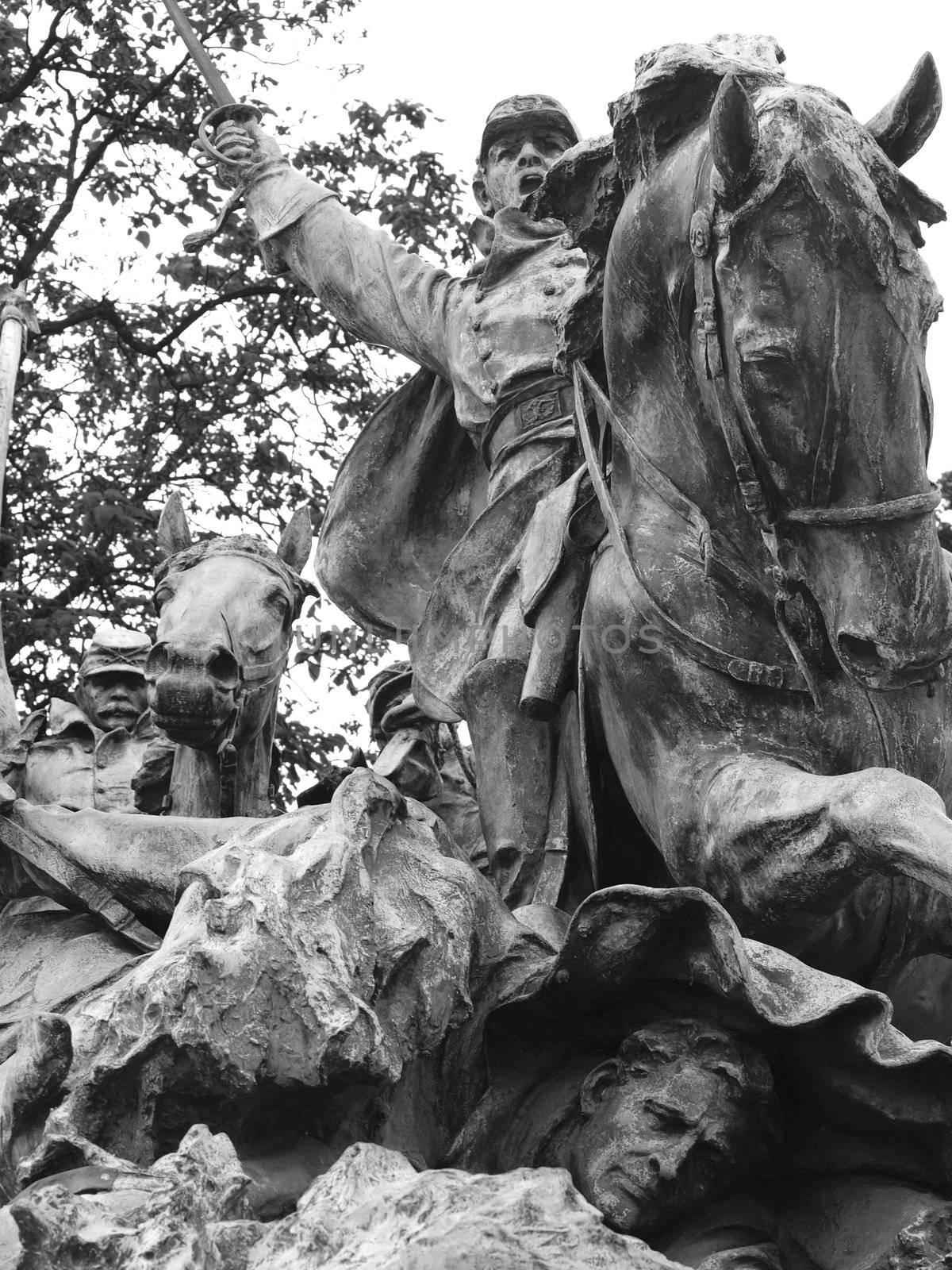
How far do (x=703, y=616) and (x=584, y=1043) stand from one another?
85 centimetres

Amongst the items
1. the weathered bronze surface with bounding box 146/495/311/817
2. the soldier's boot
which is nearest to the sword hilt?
the weathered bronze surface with bounding box 146/495/311/817

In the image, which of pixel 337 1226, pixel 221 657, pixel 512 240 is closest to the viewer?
pixel 337 1226

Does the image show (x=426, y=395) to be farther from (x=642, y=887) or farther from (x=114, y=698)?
(x=642, y=887)

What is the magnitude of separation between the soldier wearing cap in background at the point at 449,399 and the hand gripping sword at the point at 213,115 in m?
0.06

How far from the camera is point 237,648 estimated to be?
574 centimetres

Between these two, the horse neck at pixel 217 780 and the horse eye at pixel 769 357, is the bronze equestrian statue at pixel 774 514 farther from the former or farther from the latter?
the horse neck at pixel 217 780

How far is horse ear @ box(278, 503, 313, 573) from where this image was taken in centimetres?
655

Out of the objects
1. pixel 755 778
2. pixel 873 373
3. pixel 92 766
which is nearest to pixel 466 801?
pixel 92 766

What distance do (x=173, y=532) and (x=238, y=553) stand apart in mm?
346

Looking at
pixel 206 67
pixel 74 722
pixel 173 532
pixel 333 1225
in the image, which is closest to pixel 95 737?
pixel 74 722

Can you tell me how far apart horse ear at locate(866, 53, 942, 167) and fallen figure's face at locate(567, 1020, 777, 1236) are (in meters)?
1.70

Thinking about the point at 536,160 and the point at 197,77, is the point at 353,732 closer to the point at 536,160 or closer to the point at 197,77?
the point at 197,77

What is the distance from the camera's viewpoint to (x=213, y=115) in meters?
7.64

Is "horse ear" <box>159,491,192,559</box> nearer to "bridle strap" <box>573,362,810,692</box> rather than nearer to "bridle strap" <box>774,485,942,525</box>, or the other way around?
"bridle strap" <box>573,362,810,692</box>
